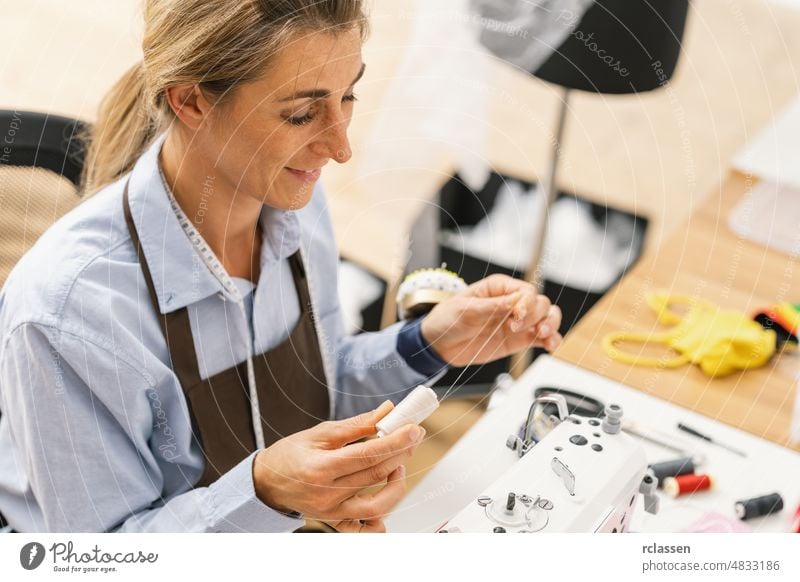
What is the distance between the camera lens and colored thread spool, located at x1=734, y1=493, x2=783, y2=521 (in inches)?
41.2

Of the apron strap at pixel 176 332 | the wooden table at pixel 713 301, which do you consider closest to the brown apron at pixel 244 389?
the apron strap at pixel 176 332

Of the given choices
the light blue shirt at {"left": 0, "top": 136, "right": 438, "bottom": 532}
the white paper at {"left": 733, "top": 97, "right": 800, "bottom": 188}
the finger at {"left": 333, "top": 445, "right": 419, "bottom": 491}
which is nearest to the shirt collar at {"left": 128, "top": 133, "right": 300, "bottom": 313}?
the light blue shirt at {"left": 0, "top": 136, "right": 438, "bottom": 532}

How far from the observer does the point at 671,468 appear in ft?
3.58

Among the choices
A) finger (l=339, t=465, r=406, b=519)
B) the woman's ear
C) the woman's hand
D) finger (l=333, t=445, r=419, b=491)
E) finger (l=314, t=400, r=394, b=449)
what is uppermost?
the woman's ear

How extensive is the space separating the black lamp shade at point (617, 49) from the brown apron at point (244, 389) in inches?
15.7

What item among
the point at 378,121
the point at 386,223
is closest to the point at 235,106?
the point at 378,121

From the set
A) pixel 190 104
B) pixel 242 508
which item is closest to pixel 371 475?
pixel 242 508

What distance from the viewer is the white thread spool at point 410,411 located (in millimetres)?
819

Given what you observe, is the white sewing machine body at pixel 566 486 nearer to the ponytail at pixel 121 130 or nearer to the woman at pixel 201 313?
the woman at pixel 201 313

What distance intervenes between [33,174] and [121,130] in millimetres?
206

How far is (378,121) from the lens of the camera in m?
1.53

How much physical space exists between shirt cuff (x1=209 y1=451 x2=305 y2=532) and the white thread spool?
14cm

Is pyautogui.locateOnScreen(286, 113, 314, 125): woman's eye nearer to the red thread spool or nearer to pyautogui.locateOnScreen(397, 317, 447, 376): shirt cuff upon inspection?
pyautogui.locateOnScreen(397, 317, 447, 376): shirt cuff

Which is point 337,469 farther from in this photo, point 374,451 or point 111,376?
point 111,376
